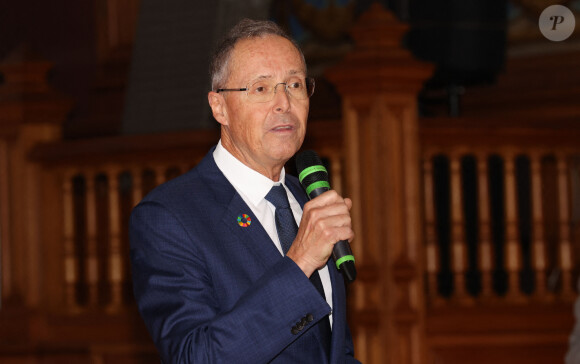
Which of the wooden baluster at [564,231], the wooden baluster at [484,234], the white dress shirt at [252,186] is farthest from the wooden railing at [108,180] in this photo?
the white dress shirt at [252,186]

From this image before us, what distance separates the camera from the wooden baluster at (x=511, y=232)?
4785 mm

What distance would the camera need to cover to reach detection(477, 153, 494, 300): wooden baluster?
476 centimetres

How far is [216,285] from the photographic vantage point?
1.83 meters

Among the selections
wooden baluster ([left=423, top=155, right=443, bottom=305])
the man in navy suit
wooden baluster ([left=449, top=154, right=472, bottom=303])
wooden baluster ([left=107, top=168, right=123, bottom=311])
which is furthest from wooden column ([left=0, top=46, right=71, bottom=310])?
the man in navy suit

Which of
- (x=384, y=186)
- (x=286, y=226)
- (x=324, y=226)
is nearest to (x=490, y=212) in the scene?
(x=384, y=186)

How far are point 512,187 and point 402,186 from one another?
0.68 m

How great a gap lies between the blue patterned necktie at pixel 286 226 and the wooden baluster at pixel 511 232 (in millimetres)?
2994

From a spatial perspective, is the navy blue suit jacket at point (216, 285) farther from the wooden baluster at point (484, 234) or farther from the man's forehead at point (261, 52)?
the wooden baluster at point (484, 234)

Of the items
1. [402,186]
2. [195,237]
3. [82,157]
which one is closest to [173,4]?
[82,157]

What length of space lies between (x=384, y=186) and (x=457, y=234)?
52 centimetres

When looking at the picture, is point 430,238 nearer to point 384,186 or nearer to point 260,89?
point 384,186

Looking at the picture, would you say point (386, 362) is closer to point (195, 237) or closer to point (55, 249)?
point (55, 249)

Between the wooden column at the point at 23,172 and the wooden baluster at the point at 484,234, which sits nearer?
the wooden baluster at the point at 484,234

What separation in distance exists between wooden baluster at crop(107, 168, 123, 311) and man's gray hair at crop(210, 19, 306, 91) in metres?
3.29
